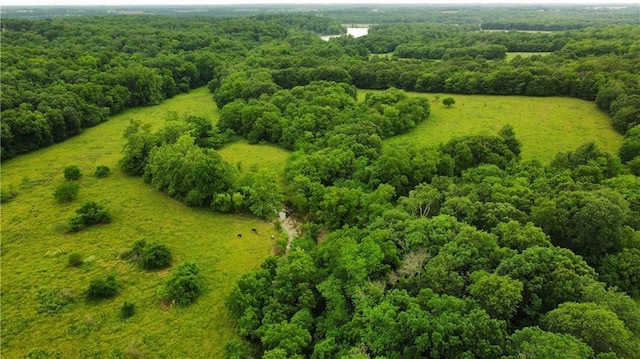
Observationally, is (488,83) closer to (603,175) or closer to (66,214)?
(603,175)

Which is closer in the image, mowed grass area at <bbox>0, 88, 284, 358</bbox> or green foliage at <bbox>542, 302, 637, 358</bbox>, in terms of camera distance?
green foliage at <bbox>542, 302, 637, 358</bbox>

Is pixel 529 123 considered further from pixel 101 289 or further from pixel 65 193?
pixel 65 193

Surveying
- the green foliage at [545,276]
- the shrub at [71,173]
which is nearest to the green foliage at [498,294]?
the green foliage at [545,276]

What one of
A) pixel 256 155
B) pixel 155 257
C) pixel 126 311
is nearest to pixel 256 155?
pixel 256 155

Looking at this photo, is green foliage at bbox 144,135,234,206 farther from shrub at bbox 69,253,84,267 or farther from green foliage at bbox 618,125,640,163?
green foliage at bbox 618,125,640,163

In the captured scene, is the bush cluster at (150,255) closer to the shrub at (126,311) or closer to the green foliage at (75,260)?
the green foliage at (75,260)

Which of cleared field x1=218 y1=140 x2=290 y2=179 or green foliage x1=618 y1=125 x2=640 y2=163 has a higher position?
green foliage x1=618 y1=125 x2=640 y2=163

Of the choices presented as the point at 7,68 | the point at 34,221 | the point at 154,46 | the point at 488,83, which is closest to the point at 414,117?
the point at 488,83

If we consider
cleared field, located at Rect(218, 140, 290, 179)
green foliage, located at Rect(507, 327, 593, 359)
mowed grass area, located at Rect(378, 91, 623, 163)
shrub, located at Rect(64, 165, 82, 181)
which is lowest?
cleared field, located at Rect(218, 140, 290, 179)

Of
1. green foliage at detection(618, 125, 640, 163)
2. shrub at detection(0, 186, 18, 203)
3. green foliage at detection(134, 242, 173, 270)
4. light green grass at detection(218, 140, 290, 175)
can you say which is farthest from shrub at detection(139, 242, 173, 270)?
green foliage at detection(618, 125, 640, 163)
